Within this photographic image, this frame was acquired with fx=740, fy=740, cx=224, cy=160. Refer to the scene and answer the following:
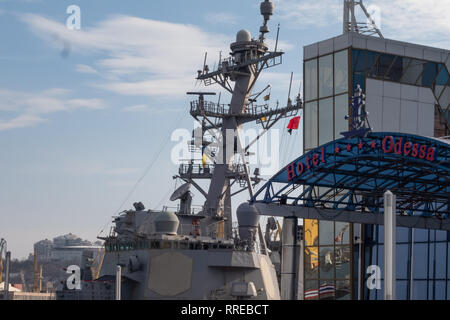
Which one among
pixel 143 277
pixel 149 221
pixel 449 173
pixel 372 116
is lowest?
pixel 143 277

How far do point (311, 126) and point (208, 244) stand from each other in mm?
18454

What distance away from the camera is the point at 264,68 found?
55.4 m

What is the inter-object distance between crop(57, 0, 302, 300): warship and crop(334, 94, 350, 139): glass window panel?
18.7 ft

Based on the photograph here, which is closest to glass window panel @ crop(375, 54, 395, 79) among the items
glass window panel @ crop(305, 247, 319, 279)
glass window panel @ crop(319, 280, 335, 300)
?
glass window panel @ crop(305, 247, 319, 279)

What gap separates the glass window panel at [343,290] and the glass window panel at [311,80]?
46.6 feet

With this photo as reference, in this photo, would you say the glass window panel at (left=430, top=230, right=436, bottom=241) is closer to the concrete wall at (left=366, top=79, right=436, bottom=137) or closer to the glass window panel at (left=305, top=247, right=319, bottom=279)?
the concrete wall at (left=366, top=79, right=436, bottom=137)

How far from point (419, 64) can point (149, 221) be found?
25.4 meters

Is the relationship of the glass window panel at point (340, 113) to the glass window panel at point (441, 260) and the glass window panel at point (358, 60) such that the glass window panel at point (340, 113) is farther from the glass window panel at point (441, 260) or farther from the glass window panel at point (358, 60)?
the glass window panel at point (441, 260)

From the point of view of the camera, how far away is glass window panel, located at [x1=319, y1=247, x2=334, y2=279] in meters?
54.9

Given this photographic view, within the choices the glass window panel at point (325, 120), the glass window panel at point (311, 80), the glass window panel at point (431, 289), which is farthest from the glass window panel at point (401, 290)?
the glass window panel at point (311, 80)

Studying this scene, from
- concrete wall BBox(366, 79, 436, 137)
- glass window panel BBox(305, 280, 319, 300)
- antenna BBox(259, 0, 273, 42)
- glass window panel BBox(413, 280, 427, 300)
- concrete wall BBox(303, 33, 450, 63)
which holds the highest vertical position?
antenna BBox(259, 0, 273, 42)

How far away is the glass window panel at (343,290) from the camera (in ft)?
176

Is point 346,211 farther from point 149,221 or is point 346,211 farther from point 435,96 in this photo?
point 435,96
